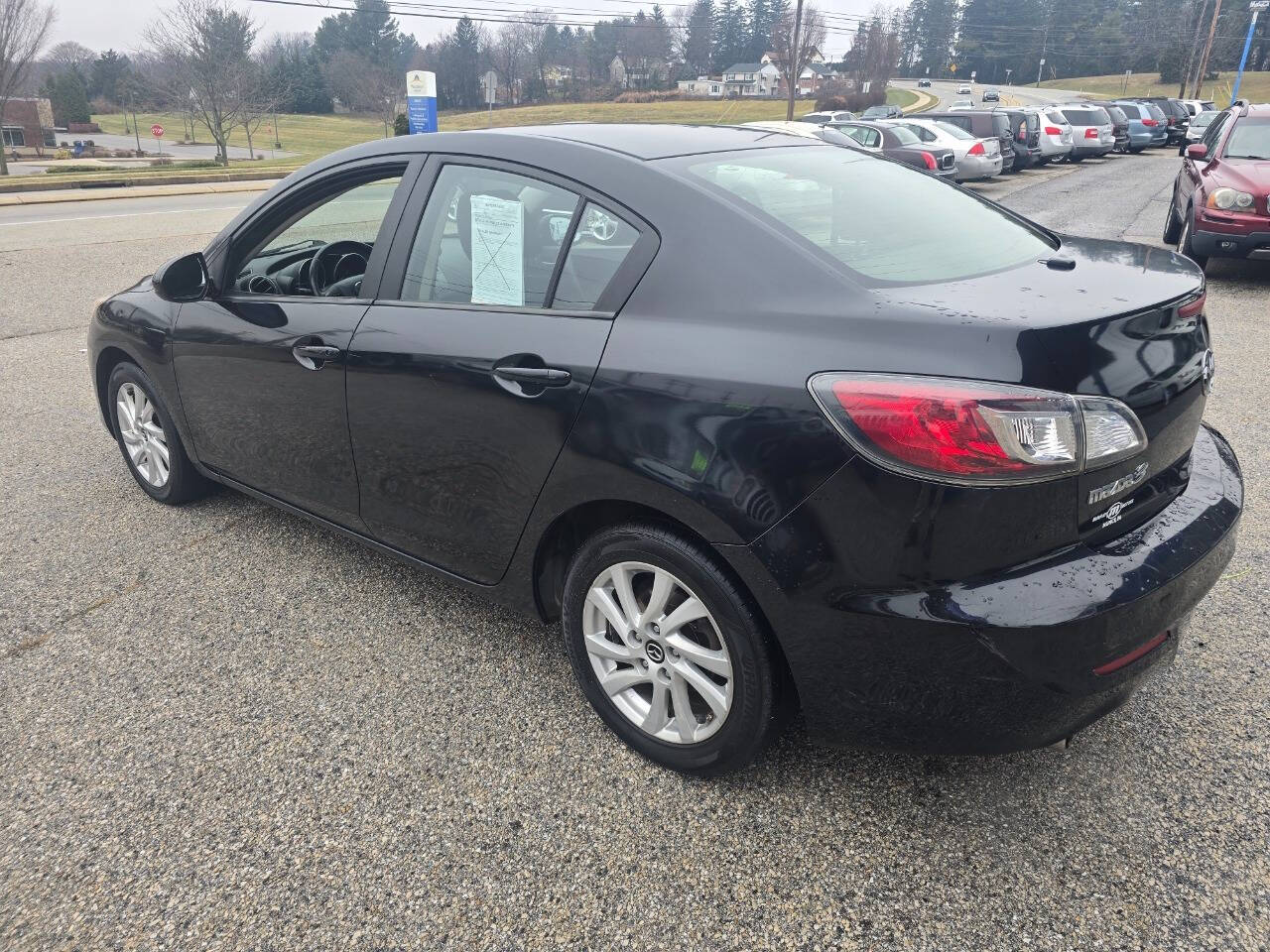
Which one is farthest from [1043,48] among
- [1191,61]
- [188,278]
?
[188,278]

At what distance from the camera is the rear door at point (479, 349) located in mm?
2391

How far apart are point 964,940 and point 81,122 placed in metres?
92.6

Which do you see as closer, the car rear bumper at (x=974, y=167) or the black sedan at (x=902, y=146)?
the black sedan at (x=902, y=146)

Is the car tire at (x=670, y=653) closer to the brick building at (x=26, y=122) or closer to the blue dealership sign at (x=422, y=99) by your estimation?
the blue dealership sign at (x=422, y=99)

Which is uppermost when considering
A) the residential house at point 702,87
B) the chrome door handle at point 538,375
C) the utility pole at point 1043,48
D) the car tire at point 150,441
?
the utility pole at point 1043,48

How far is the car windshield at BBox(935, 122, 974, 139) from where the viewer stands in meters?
20.4

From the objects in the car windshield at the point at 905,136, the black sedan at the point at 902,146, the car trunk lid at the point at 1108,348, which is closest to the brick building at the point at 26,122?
the black sedan at the point at 902,146

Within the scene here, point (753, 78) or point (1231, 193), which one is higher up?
point (753, 78)

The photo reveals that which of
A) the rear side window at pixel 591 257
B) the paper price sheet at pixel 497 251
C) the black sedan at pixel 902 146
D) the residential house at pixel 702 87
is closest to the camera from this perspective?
the rear side window at pixel 591 257

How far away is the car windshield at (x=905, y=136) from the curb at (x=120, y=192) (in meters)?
14.1

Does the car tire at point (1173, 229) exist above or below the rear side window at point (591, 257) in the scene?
below

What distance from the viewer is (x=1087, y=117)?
28859 mm

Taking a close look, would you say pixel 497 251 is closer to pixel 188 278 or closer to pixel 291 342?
pixel 291 342

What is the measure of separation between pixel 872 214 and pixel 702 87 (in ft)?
360
